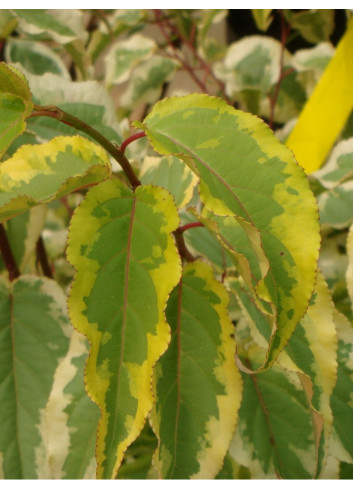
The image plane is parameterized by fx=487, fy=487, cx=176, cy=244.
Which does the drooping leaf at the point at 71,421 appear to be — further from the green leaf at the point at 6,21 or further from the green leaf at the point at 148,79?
the green leaf at the point at 148,79

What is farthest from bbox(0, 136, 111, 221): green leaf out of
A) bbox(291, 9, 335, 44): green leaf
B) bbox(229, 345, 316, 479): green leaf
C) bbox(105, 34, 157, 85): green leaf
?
bbox(291, 9, 335, 44): green leaf

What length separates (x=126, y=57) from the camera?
963 mm

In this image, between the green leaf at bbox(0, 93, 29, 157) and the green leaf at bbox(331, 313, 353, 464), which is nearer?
the green leaf at bbox(0, 93, 29, 157)

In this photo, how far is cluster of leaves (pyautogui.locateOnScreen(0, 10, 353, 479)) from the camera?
302mm

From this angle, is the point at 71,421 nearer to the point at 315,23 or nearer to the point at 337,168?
the point at 337,168

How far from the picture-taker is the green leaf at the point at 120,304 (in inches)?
12.1

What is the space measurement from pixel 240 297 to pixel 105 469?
189mm

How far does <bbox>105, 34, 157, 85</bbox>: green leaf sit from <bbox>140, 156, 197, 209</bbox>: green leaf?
0.46 m

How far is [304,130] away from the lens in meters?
0.67

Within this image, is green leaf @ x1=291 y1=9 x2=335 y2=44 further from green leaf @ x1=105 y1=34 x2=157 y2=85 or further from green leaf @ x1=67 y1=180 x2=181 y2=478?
green leaf @ x1=67 y1=180 x2=181 y2=478

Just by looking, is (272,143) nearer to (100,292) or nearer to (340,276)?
(100,292)

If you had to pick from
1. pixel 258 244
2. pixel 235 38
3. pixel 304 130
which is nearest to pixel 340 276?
pixel 304 130

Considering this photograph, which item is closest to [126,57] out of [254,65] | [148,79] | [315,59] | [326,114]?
[148,79]

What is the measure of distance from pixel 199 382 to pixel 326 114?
43 cm
